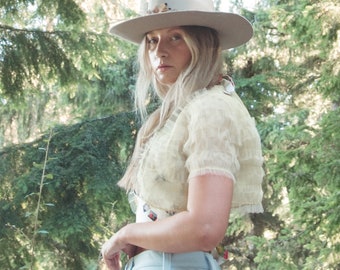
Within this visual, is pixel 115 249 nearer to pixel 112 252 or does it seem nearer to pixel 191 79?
pixel 112 252

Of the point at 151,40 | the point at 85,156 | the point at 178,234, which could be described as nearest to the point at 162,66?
the point at 151,40

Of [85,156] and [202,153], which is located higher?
[202,153]

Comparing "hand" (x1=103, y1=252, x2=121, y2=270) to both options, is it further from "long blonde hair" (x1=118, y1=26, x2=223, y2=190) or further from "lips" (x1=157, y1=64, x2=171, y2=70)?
"lips" (x1=157, y1=64, x2=171, y2=70)

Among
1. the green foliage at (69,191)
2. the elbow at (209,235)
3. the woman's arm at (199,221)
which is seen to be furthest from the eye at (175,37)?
the green foliage at (69,191)

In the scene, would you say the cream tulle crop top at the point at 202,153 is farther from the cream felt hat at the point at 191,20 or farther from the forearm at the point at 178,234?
the cream felt hat at the point at 191,20

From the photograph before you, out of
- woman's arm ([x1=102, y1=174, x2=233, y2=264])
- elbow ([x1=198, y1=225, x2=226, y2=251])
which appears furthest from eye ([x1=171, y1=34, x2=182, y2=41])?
elbow ([x1=198, y1=225, x2=226, y2=251])

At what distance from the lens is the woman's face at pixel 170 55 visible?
5.16ft

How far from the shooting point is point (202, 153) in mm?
1312

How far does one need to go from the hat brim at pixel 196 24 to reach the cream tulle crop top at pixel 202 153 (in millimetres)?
201

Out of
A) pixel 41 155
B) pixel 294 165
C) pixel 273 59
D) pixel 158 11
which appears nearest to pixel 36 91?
pixel 41 155

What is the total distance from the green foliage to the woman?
3.83 m

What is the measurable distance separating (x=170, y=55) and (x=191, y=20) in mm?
112

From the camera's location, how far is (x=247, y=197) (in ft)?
4.87

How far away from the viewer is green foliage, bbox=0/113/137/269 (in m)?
5.41
